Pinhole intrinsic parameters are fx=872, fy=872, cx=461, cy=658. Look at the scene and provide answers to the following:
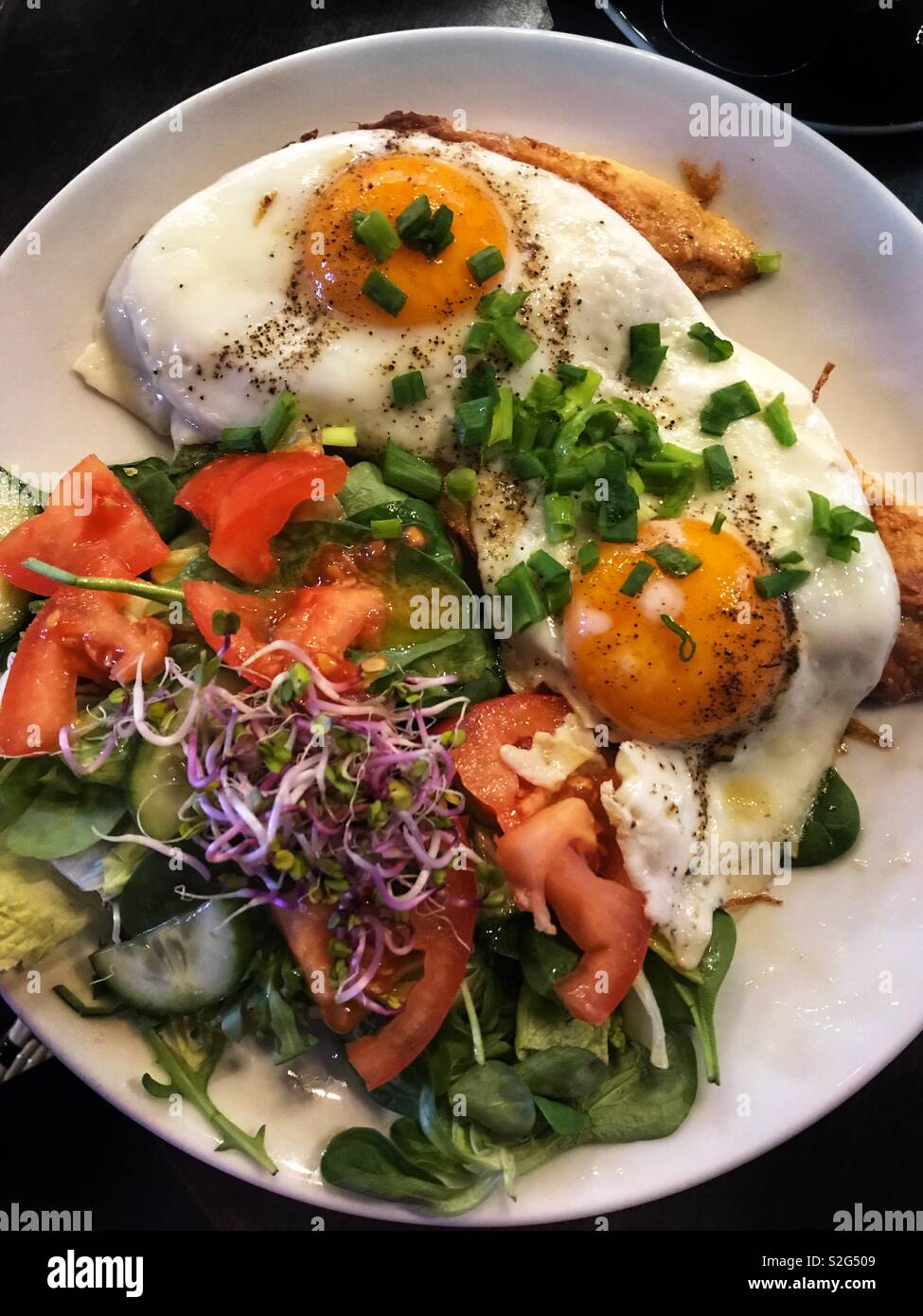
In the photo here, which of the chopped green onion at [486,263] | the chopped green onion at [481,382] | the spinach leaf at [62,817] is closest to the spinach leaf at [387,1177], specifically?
the spinach leaf at [62,817]

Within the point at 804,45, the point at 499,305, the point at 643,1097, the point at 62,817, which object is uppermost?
the point at 804,45

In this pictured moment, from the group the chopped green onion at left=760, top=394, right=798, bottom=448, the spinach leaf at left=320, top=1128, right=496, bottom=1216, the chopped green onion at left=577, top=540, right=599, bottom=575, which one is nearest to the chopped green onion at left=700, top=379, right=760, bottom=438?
the chopped green onion at left=760, top=394, right=798, bottom=448

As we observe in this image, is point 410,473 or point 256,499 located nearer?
point 256,499

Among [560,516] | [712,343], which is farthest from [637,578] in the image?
[712,343]

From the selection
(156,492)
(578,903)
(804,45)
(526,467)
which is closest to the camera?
(578,903)

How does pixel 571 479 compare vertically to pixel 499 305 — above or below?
below

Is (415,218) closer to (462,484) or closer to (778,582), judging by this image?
(462,484)

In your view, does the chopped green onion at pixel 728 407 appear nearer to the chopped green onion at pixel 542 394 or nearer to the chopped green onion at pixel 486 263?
the chopped green onion at pixel 542 394

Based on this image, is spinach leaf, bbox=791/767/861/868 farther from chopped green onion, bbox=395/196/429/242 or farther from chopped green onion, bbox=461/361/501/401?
chopped green onion, bbox=395/196/429/242
